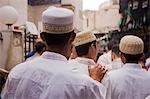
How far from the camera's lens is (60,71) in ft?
6.57

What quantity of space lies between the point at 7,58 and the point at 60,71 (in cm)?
459

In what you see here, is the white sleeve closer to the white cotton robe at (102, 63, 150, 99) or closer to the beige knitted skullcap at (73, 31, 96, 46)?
the beige knitted skullcap at (73, 31, 96, 46)

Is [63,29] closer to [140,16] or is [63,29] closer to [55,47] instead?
[55,47]

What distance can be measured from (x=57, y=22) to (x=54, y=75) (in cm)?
27

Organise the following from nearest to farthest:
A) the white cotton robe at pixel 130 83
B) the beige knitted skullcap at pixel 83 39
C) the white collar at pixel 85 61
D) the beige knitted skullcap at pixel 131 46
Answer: the white collar at pixel 85 61 < the beige knitted skullcap at pixel 83 39 < the white cotton robe at pixel 130 83 < the beige knitted skullcap at pixel 131 46

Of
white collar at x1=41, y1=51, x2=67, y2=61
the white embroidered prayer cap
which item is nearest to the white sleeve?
white collar at x1=41, y1=51, x2=67, y2=61

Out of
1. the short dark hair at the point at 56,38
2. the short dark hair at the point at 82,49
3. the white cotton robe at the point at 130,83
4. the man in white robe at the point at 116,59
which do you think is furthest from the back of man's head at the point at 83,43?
the man in white robe at the point at 116,59

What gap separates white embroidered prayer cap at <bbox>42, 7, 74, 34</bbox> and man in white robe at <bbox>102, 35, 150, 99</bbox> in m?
1.39

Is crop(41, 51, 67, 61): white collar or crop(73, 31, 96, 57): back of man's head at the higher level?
crop(41, 51, 67, 61): white collar

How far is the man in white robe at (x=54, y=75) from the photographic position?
1.99 meters

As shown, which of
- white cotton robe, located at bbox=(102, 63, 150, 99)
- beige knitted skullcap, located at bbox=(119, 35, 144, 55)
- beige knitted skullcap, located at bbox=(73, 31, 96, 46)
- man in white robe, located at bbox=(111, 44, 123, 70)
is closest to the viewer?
beige knitted skullcap, located at bbox=(73, 31, 96, 46)

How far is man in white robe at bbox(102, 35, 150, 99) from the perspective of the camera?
3.37 meters

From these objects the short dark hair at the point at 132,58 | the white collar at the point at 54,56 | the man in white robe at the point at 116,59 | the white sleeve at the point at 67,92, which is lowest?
the man in white robe at the point at 116,59

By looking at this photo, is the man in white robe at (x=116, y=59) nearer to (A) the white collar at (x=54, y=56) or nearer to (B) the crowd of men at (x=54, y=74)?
(B) the crowd of men at (x=54, y=74)
